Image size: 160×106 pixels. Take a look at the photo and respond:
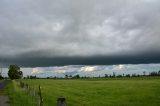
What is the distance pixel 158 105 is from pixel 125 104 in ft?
10.2

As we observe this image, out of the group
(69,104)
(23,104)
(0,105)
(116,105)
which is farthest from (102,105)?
(0,105)

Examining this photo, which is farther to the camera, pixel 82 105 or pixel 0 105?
pixel 82 105

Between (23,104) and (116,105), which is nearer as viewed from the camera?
(23,104)

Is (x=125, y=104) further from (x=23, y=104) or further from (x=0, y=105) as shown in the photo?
(x=0, y=105)

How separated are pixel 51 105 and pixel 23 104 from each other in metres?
2.43

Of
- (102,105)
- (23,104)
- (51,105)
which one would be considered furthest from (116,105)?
(23,104)

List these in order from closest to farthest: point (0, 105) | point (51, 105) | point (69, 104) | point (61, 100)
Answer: point (61, 100) → point (0, 105) → point (51, 105) → point (69, 104)

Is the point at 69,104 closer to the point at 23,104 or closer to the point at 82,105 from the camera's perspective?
the point at 82,105

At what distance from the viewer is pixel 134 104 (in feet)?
99.7

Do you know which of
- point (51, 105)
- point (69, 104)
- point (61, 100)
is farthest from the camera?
point (69, 104)

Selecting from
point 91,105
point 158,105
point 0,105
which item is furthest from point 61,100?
point 158,105

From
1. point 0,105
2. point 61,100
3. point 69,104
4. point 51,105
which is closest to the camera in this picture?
point 61,100

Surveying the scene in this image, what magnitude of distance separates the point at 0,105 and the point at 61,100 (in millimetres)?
16339

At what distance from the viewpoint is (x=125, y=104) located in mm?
30281
